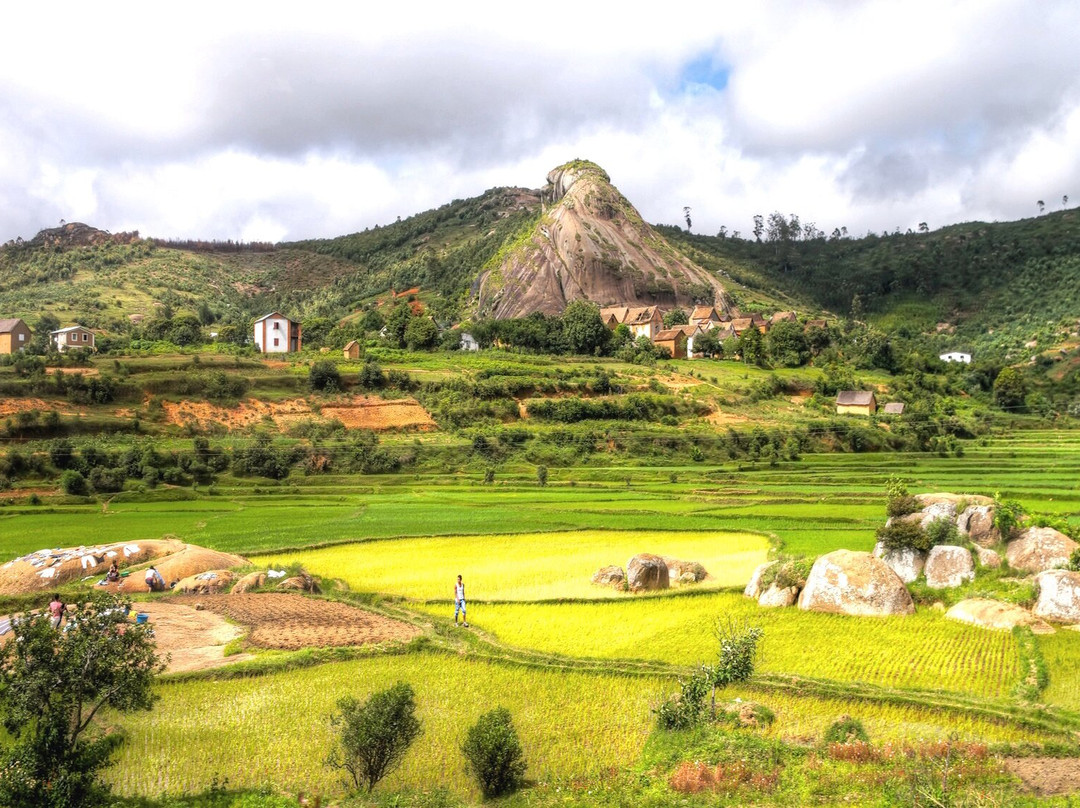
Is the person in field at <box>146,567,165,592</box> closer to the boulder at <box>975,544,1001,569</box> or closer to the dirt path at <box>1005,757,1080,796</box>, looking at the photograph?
the dirt path at <box>1005,757,1080,796</box>

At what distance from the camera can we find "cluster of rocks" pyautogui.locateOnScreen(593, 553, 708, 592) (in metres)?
30.2

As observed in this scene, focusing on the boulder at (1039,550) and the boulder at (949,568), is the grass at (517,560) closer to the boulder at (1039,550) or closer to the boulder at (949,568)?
the boulder at (949,568)

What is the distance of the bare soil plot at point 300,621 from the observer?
79.0 ft

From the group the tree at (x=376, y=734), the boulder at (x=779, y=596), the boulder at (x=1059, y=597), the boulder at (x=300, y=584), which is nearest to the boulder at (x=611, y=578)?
the boulder at (x=779, y=596)

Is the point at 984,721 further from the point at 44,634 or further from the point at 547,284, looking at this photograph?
the point at 547,284

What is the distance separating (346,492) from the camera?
55.8 m

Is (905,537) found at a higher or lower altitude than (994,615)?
higher

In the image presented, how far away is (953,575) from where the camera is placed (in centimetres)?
2817

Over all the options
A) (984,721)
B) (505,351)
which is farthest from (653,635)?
(505,351)

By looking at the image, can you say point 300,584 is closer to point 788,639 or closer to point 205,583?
point 205,583

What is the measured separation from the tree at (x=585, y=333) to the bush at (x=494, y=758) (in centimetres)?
9415

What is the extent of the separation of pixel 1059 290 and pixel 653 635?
156m

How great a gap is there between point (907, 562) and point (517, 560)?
1575cm

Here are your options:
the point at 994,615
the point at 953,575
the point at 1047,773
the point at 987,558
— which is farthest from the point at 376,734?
the point at 987,558
